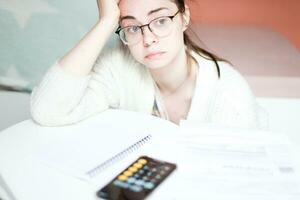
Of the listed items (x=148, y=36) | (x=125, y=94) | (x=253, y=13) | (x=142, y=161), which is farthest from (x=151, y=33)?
(x=253, y=13)

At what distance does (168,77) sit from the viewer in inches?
40.8

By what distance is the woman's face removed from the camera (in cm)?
85

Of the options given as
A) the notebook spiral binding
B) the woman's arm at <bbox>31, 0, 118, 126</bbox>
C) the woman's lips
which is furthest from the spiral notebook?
the woman's lips

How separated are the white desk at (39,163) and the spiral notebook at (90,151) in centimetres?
2

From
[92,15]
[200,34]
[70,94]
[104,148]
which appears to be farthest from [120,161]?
[200,34]

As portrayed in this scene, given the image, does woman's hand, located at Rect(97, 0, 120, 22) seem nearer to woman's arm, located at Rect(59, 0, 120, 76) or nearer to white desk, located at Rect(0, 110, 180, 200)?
woman's arm, located at Rect(59, 0, 120, 76)

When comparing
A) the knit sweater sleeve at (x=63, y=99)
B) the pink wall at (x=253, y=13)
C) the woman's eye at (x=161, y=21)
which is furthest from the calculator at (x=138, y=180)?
the pink wall at (x=253, y=13)

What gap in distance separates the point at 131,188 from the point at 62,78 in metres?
0.39

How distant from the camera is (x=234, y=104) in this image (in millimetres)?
903

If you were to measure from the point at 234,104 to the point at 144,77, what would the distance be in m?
0.27

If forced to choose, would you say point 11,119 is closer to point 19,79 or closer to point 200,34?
point 19,79

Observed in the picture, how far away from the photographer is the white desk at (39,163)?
0.57 metres

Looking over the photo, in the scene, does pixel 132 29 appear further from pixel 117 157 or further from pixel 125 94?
pixel 117 157

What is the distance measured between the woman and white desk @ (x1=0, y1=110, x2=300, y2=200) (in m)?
0.04
